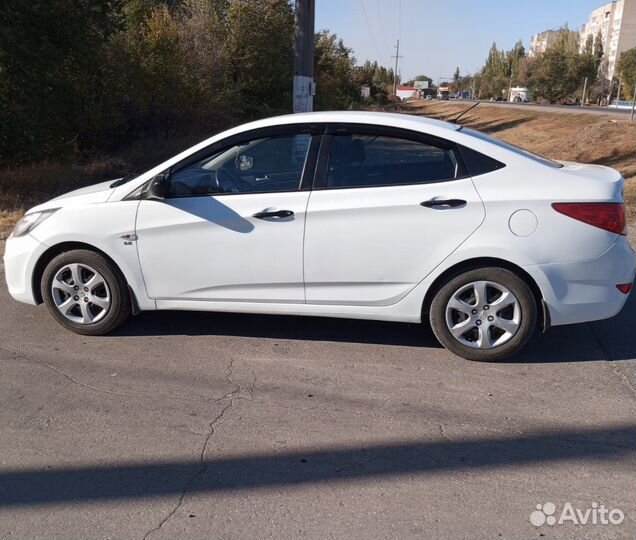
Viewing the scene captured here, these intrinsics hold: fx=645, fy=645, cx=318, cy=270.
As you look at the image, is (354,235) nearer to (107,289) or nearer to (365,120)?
(365,120)

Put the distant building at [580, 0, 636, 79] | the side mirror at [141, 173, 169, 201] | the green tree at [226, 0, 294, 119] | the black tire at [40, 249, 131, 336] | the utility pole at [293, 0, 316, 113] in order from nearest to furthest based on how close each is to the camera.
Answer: the side mirror at [141, 173, 169, 201] → the black tire at [40, 249, 131, 336] → the utility pole at [293, 0, 316, 113] → the green tree at [226, 0, 294, 119] → the distant building at [580, 0, 636, 79]

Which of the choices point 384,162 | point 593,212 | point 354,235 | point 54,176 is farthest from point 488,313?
point 54,176

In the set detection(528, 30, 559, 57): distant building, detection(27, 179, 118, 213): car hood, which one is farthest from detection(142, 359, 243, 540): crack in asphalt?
detection(528, 30, 559, 57): distant building

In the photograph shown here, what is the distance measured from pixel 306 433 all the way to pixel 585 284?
87.5 inches

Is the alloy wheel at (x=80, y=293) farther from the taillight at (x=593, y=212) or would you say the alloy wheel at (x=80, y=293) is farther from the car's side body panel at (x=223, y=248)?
the taillight at (x=593, y=212)

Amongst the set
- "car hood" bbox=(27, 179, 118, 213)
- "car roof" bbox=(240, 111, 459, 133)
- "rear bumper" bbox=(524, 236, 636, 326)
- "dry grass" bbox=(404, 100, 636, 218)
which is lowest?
"dry grass" bbox=(404, 100, 636, 218)

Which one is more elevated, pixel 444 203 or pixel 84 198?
pixel 444 203

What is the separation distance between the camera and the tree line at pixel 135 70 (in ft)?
40.9

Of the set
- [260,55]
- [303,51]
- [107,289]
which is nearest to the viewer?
[107,289]

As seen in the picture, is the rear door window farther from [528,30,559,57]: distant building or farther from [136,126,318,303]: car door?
[528,30,559,57]: distant building

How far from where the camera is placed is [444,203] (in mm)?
4488

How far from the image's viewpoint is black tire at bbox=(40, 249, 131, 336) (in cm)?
499

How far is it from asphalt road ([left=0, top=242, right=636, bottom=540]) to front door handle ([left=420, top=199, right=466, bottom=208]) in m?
1.14

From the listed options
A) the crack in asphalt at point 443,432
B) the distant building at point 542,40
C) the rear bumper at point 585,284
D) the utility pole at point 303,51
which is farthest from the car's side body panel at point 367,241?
the distant building at point 542,40
